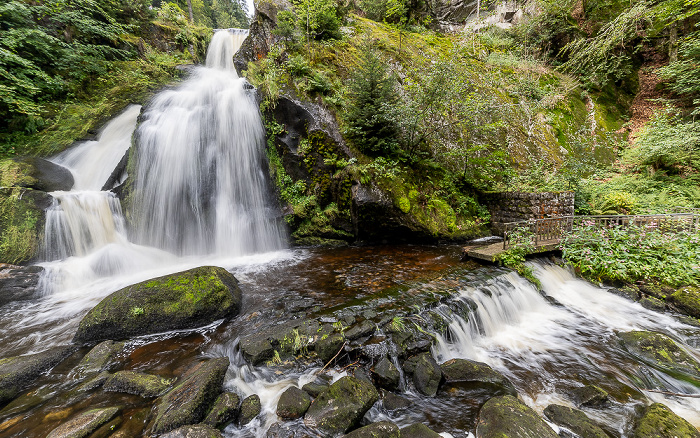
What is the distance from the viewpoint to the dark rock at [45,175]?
6.37 metres

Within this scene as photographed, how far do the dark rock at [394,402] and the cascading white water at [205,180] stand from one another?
6335 mm

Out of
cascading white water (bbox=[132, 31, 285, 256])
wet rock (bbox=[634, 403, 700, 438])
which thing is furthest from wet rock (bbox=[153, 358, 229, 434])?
cascading white water (bbox=[132, 31, 285, 256])

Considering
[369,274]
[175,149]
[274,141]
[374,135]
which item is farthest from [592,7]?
[175,149]

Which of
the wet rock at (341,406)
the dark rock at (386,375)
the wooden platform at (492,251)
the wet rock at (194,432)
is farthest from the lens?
the wooden platform at (492,251)

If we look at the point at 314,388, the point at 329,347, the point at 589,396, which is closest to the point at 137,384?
the point at 314,388

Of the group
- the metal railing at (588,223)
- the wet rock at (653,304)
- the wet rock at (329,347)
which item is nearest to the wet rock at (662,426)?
the wet rock at (329,347)

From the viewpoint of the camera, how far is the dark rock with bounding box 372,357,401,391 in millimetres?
2996

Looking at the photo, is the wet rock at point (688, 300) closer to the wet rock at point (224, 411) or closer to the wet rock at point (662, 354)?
the wet rock at point (662, 354)

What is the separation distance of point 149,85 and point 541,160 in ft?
59.8

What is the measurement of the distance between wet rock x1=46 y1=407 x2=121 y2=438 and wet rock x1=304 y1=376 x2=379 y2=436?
6.71 feet

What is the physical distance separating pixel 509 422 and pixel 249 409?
8.97ft

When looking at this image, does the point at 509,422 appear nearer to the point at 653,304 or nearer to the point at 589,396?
the point at 589,396

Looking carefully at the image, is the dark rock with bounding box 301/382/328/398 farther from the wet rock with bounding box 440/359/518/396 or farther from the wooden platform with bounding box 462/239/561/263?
the wooden platform with bounding box 462/239/561/263

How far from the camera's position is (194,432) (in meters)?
2.27
